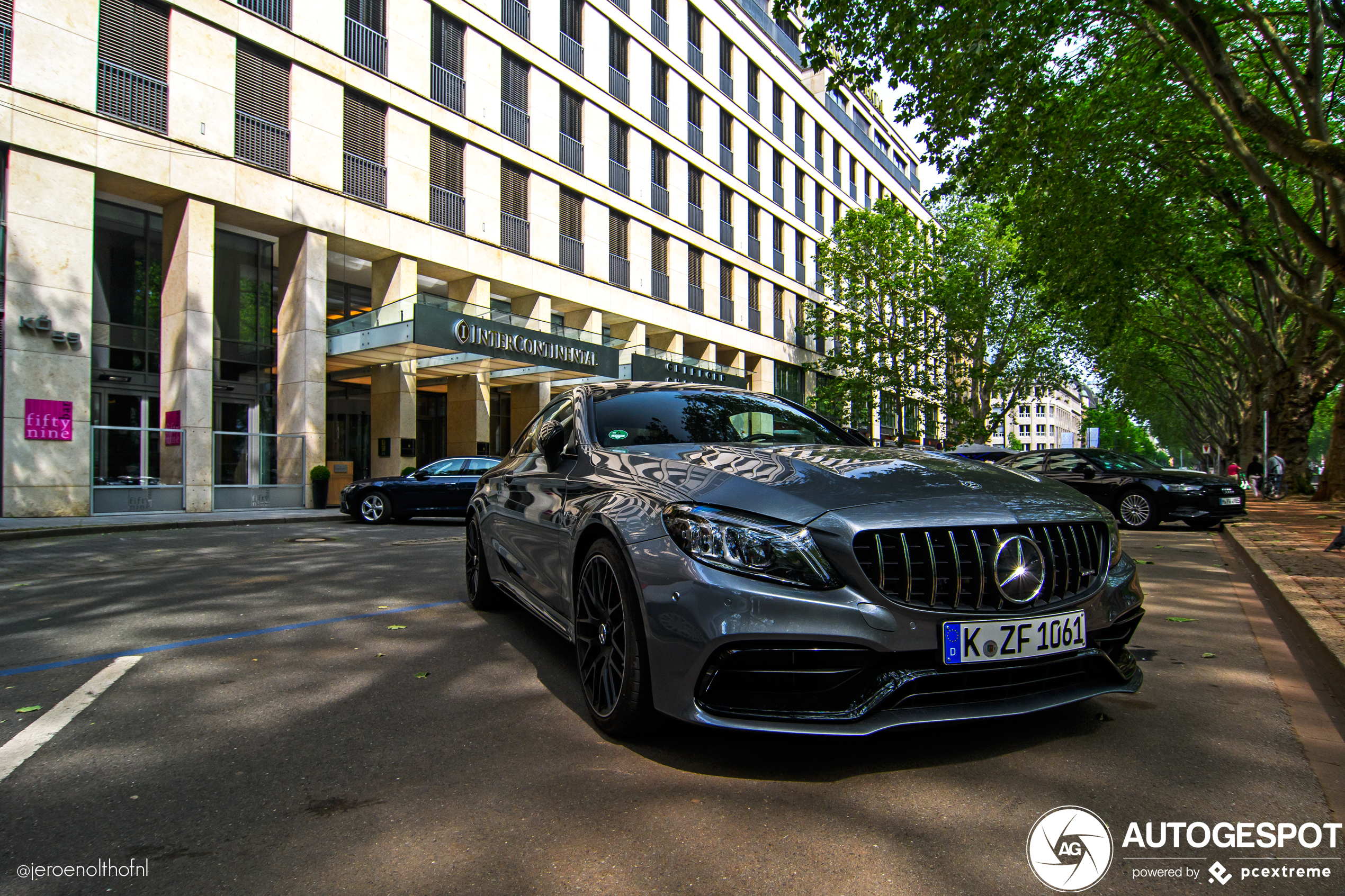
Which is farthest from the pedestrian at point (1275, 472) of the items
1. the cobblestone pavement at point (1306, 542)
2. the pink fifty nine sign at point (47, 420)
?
the pink fifty nine sign at point (47, 420)

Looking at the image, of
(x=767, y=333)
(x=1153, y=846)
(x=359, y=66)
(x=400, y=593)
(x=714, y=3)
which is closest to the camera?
(x=1153, y=846)

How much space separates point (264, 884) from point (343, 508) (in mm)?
14601

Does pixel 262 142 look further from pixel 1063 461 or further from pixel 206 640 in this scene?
→ pixel 1063 461

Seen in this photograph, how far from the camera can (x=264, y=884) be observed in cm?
197

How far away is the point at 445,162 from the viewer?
22.2m

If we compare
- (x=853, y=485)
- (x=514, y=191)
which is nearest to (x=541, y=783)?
(x=853, y=485)

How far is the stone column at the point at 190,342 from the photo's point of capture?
56.7ft

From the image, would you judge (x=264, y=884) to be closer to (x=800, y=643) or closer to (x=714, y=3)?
(x=800, y=643)

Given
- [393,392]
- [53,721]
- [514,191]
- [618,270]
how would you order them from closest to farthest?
[53,721] < [393,392] < [514,191] < [618,270]

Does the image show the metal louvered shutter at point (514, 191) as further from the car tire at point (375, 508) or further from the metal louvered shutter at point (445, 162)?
the car tire at point (375, 508)

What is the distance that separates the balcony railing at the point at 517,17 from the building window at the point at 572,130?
197cm

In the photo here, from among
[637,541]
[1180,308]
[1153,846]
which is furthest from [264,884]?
[1180,308]

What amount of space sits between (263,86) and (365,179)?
3.01 m

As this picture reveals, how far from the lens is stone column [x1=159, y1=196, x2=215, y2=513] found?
1728 cm
